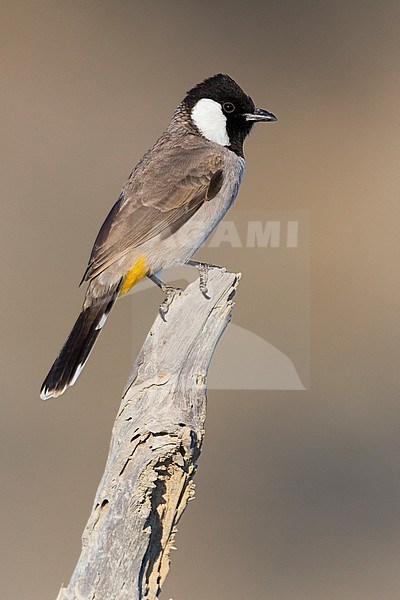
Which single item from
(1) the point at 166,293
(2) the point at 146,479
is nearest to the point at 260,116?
(1) the point at 166,293

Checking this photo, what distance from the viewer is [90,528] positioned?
178cm

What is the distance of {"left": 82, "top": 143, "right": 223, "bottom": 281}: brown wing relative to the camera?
7.88ft

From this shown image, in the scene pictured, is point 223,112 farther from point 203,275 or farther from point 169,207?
point 203,275

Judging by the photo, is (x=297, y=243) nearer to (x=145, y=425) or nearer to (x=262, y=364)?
(x=262, y=364)

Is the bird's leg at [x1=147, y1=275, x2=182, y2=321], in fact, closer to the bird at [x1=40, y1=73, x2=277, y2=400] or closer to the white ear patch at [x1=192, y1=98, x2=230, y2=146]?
the bird at [x1=40, y1=73, x2=277, y2=400]

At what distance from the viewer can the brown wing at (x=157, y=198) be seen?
2.40 meters

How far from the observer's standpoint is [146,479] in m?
1.75

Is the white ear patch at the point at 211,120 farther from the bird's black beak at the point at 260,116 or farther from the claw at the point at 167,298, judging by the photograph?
the claw at the point at 167,298

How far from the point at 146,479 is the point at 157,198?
0.99 m

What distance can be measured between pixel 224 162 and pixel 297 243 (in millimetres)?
2951

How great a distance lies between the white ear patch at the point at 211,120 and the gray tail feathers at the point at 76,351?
0.68 metres

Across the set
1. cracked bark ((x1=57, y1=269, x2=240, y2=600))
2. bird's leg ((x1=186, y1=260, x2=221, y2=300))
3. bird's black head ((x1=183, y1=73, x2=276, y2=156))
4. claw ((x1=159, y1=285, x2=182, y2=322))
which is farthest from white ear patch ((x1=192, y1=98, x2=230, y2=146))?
cracked bark ((x1=57, y1=269, x2=240, y2=600))

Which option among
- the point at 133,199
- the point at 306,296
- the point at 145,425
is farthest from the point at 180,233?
the point at 306,296

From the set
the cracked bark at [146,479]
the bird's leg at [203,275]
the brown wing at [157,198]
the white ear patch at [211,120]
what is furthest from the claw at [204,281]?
the white ear patch at [211,120]
